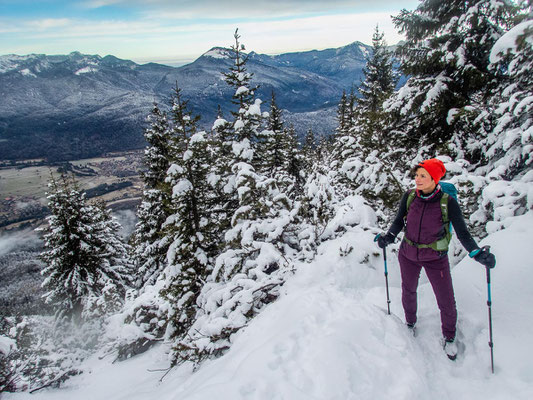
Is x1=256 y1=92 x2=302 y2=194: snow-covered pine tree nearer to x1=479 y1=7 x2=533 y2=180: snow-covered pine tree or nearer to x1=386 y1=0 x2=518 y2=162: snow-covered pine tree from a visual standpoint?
x1=386 y1=0 x2=518 y2=162: snow-covered pine tree

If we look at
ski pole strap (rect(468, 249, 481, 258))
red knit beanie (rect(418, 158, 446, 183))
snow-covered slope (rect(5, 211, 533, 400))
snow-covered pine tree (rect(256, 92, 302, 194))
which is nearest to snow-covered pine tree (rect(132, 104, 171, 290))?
snow-covered pine tree (rect(256, 92, 302, 194))

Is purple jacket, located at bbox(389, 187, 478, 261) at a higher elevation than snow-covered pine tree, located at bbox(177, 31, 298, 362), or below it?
higher

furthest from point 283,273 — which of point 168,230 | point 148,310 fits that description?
point 148,310

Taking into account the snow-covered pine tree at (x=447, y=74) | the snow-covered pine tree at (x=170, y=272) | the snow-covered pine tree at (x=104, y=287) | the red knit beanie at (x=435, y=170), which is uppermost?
the snow-covered pine tree at (x=447, y=74)

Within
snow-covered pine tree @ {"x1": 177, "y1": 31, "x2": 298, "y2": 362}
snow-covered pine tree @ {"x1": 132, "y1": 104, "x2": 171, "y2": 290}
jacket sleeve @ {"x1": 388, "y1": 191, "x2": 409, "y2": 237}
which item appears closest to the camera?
jacket sleeve @ {"x1": 388, "y1": 191, "x2": 409, "y2": 237}

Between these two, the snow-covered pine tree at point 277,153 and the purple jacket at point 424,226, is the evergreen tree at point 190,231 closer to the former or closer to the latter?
the snow-covered pine tree at point 277,153

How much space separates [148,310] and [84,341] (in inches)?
342

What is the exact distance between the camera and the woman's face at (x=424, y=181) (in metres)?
3.57

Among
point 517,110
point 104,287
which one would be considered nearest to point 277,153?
point 517,110

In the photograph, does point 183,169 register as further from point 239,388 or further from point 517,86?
point 517,86

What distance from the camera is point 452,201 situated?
3559mm

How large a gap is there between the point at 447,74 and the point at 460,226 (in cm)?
827

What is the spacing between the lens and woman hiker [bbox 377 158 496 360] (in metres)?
3.55

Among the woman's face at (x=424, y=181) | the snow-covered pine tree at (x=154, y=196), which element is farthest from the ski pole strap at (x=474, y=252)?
the snow-covered pine tree at (x=154, y=196)
